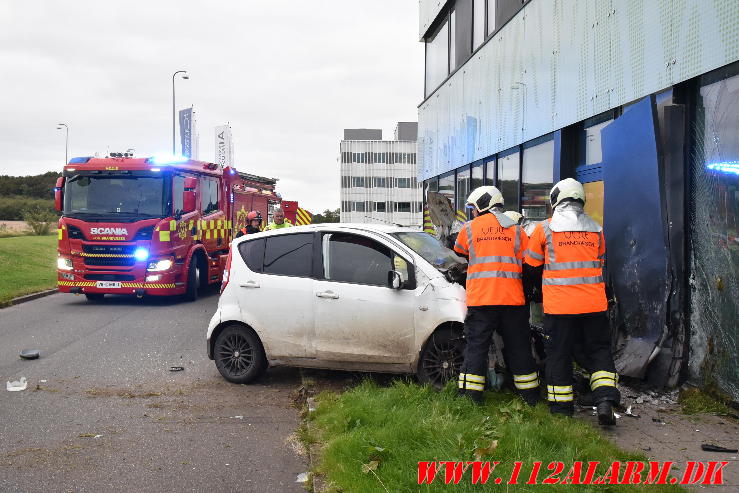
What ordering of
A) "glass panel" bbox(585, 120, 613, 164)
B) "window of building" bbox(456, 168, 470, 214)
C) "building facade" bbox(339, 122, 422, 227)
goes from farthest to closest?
1. "building facade" bbox(339, 122, 422, 227)
2. "window of building" bbox(456, 168, 470, 214)
3. "glass panel" bbox(585, 120, 613, 164)

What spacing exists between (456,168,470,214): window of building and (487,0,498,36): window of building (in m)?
3.27

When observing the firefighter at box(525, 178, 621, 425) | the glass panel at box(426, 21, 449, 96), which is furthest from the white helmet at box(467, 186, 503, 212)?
the glass panel at box(426, 21, 449, 96)

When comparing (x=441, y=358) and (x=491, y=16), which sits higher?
(x=491, y=16)

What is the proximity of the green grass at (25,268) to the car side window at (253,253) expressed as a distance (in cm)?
908

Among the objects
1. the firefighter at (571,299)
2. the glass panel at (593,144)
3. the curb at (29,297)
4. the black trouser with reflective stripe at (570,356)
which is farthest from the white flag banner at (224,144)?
the black trouser with reflective stripe at (570,356)

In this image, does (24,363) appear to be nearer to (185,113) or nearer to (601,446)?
(601,446)

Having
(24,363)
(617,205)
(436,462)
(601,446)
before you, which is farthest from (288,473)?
(24,363)

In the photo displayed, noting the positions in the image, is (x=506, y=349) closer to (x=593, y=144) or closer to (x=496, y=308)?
(x=496, y=308)

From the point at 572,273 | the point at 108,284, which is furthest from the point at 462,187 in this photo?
the point at 572,273

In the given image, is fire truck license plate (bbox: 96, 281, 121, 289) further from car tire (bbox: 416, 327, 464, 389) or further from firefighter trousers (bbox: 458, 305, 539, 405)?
firefighter trousers (bbox: 458, 305, 539, 405)

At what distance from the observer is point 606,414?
518 cm

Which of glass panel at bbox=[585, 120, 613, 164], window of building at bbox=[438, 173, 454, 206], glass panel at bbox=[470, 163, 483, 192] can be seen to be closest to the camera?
glass panel at bbox=[585, 120, 613, 164]

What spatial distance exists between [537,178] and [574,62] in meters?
2.21

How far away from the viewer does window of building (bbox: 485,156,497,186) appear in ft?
43.4
